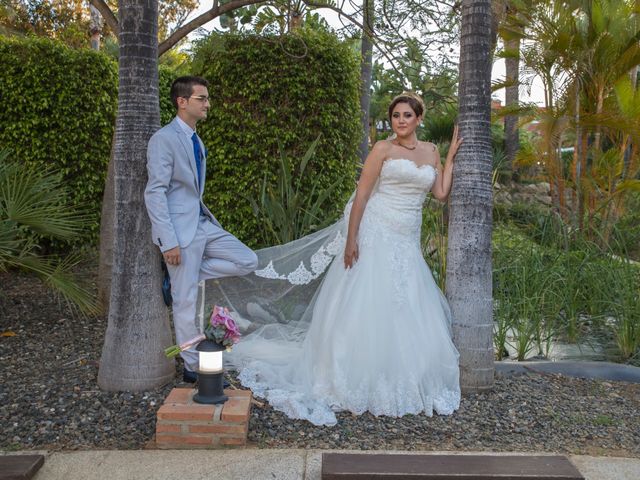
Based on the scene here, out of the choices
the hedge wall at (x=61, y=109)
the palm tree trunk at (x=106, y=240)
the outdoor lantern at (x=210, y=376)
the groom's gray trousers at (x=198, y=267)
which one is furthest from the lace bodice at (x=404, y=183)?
the hedge wall at (x=61, y=109)

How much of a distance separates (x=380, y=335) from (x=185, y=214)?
1.45 m

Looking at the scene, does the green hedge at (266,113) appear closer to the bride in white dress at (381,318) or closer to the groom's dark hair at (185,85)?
the bride in white dress at (381,318)

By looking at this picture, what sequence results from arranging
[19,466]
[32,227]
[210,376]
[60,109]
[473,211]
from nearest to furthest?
[19,466]
[210,376]
[473,211]
[32,227]
[60,109]

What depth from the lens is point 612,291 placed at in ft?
17.7

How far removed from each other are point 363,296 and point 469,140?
1.21 m

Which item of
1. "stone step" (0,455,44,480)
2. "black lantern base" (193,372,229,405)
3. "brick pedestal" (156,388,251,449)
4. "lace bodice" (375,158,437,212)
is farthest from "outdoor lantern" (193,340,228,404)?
"lace bodice" (375,158,437,212)

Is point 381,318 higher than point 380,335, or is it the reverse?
point 381,318

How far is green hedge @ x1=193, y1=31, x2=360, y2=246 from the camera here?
6703 mm

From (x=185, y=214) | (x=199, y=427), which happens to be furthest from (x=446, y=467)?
(x=185, y=214)

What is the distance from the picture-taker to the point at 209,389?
12.0 feet

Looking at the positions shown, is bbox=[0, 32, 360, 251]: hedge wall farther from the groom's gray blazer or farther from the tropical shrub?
the groom's gray blazer

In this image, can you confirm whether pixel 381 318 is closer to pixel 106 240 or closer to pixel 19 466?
pixel 19 466

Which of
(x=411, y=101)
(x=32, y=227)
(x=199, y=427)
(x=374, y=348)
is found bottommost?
(x=199, y=427)

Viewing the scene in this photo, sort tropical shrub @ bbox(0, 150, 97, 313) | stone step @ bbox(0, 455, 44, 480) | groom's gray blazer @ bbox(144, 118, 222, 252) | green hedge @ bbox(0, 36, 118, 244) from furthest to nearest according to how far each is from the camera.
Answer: green hedge @ bbox(0, 36, 118, 244) → tropical shrub @ bbox(0, 150, 97, 313) → groom's gray blazer @ bbox(144, 118, 222, 252) → stone step @ bbox(0, 455, 44, 480)
